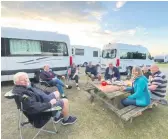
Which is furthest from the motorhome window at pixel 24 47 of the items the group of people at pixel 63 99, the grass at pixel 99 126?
the group of people at pixel 63 99

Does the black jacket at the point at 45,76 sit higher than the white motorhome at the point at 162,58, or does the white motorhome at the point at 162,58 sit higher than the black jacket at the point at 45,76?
the white motorhome at the point at 162,58

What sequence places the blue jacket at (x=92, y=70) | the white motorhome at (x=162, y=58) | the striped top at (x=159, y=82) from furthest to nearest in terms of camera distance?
the white motorhome at (x=162, y=58) → the blue jacket at (x=92, y=70) → the striped top at (x=159, y=82)

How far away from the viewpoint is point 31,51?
6555mm

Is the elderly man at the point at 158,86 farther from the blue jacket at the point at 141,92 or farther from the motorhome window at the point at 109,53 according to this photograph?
the motorhome window at the point at 109,53

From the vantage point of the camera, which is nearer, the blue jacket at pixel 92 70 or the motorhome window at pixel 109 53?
the blue jacket at pixel 92 70

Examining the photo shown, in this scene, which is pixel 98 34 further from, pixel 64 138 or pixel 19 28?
pixel 64 138

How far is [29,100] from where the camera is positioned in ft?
7.57

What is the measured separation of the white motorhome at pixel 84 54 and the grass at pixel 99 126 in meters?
12.0

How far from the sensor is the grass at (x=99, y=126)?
8.80ft

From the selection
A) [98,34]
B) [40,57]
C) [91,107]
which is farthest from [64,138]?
[98,34]

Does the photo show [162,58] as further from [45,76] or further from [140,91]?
[140,91]

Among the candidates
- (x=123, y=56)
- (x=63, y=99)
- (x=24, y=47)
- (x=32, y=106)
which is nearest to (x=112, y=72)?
(x=63, y=99)

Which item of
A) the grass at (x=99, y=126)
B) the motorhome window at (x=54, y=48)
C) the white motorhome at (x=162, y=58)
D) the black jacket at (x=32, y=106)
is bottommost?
the grass at (x=99, y=126)

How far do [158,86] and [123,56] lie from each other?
669 centimetres
